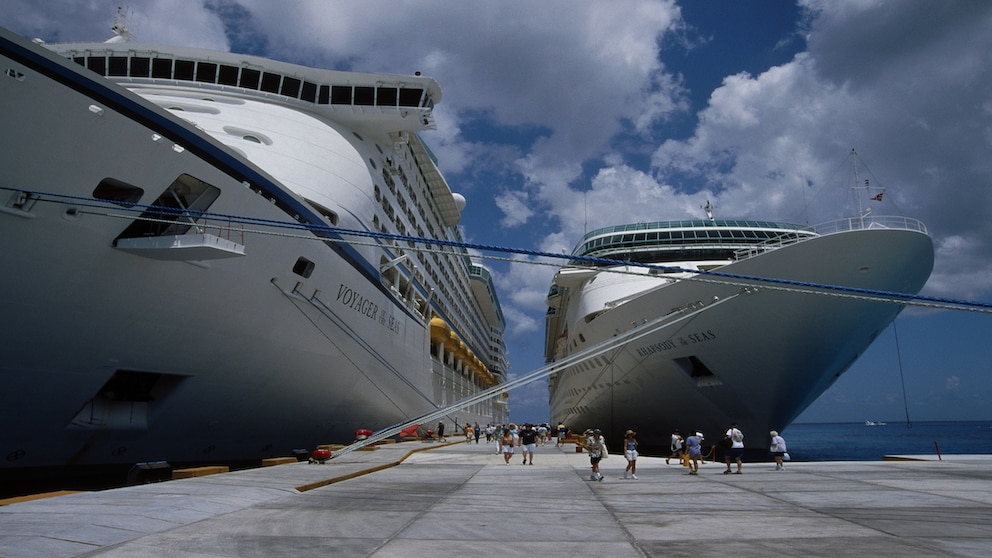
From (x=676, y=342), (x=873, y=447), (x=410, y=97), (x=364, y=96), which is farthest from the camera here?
(x=873, y=447)

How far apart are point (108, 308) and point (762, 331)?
1530 cm

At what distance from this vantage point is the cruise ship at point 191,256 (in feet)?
28.7

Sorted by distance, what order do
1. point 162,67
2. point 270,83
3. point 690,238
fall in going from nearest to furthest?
point 162,67 < point 270,83 < point 690,238

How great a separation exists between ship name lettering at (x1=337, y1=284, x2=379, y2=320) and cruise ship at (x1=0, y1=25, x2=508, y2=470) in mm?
83

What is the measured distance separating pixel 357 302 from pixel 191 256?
22.3ft

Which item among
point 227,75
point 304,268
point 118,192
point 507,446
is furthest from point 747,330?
point 227,75

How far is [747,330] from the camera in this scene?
16.7 meters

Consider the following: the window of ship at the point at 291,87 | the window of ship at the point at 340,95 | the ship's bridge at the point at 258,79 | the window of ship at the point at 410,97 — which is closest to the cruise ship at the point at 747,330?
the window of ship at the point at 410,97

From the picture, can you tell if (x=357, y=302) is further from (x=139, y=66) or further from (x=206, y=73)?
(x=139, y=66)

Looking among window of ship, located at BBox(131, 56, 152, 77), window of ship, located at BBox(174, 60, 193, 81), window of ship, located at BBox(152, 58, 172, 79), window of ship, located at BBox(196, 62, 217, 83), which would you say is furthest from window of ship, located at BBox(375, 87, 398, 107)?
window of ship, located at BBox(131, 56, 152, 77)

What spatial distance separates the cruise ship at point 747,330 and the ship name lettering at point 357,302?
5.70m

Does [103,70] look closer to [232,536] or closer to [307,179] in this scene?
[307,179]

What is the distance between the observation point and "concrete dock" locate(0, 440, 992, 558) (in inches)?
193

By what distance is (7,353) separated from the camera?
8898 millimetres
